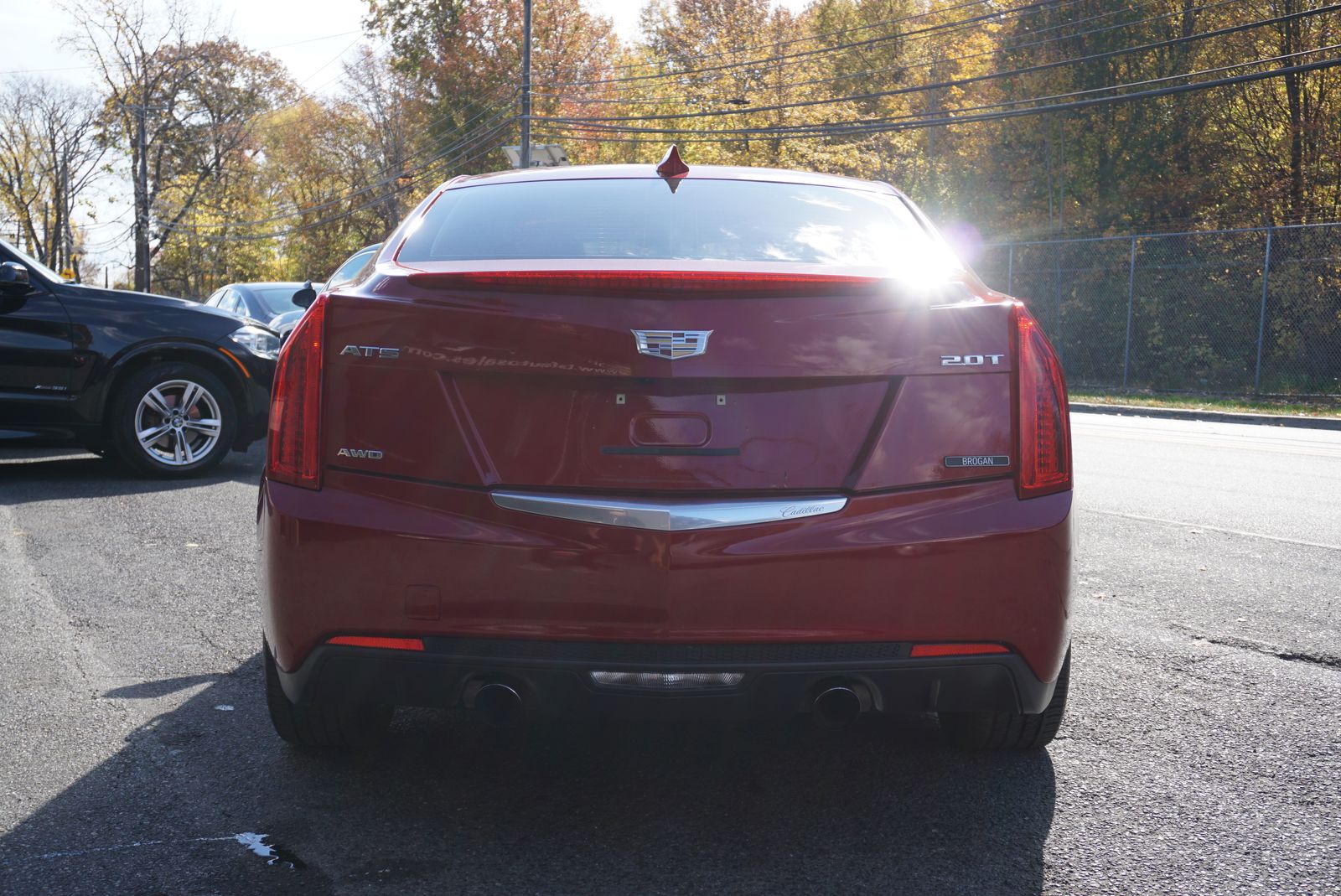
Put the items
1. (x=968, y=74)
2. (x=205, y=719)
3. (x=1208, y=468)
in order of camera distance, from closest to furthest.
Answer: (x=205, y=719), (x=1208, y=468), (x=968, y=74)

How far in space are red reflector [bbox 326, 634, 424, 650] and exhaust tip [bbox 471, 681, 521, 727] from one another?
0.17 meters

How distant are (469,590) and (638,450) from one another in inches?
18.4

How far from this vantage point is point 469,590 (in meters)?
2.80

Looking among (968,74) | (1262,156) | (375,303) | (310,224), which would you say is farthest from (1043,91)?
(310,224)

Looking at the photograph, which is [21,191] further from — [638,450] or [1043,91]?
[638,450]

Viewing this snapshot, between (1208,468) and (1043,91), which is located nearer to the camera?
(1208,468)

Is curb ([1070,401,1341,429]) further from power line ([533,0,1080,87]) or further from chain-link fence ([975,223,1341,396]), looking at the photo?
power line ([533,0,1080,87])

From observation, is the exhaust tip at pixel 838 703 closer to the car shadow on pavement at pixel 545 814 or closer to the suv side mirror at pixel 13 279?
the car shadow on pavement at pixel 545 814

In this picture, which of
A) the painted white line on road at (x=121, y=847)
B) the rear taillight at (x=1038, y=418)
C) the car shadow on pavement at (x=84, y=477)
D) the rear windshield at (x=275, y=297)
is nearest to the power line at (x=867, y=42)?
the rear windshield at (x=275, y=297)

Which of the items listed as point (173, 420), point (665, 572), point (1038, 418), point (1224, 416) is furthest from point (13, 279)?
point (1224, 416)

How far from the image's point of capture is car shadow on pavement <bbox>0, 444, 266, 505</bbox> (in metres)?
8.37

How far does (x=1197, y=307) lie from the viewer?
74.9 feet

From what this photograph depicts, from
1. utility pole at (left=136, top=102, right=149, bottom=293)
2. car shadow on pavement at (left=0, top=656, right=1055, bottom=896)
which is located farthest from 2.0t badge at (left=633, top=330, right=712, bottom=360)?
utility pole at (left=136, top=102, right=149, bottom=293)

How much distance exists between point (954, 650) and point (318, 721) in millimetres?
1613
